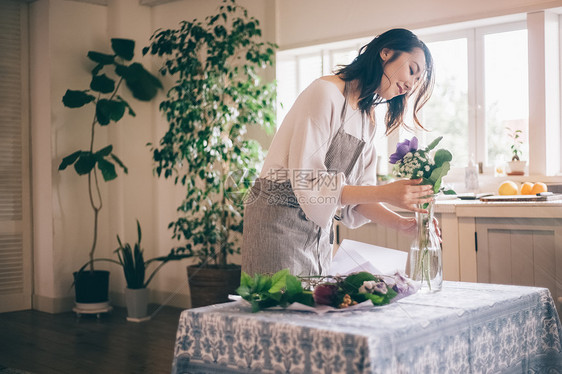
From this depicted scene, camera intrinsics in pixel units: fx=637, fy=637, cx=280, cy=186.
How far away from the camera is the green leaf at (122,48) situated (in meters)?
5.07

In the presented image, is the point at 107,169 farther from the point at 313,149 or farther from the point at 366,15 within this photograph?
the point at 313,149

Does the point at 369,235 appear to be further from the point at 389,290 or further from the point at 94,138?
the point at 94,138

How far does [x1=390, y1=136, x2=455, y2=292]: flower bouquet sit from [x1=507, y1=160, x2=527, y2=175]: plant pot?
2217 mm

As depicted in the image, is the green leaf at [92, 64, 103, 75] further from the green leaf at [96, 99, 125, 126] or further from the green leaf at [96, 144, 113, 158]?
the green leaf at [96, 144, 113, 158]

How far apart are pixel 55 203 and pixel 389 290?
4.23 m

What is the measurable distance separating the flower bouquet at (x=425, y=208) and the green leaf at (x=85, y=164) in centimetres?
362

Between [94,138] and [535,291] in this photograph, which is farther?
[94,138]

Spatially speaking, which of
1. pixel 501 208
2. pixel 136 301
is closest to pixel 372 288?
pixel 501 208

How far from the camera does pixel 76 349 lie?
153 inches

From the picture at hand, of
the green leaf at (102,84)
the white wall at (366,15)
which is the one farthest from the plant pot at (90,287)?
the white wall at (366,15)

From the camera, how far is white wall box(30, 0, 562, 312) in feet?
16.7

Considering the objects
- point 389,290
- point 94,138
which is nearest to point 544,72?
point 389,290

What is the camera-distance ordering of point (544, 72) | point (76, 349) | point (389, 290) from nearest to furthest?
point (389, 290) → point (544, 72) → point (76, 349)

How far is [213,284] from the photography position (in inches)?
168
